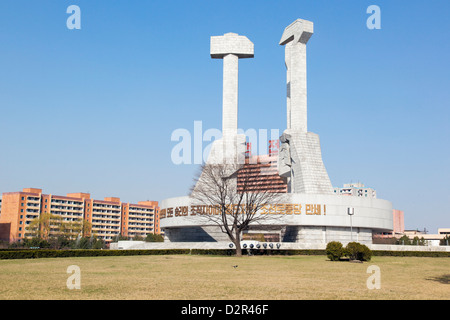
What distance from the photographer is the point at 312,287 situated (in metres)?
15.2

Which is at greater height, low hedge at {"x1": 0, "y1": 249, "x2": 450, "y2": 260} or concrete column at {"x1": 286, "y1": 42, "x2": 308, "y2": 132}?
concrete column at {"x1": 286, "y1": 42, "x2": 308, "y2": 132}

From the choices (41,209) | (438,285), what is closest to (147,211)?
(41,209)

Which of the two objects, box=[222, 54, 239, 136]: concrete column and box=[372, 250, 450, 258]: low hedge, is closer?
box=[372, 250, 450, 258]: low hedge

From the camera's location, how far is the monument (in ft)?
190

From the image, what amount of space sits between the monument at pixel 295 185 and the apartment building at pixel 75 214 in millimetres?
55654

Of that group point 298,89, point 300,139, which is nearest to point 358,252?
point 300,139

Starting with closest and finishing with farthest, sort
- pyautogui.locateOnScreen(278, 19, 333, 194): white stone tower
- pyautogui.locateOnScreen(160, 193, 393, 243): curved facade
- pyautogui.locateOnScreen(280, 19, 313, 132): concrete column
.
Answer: pyautogui.locateOnScreen(160, 193, 393, 243): curved facade → pyautogui.locateOnScreen(278, 19, 333, 194): white stone tower → pyautogui.locateOnScreen(280, 19, 313, 132): concrete column

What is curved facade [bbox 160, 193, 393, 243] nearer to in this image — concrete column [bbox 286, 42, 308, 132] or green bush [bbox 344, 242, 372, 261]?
concrete column [bbox 286, 42, 308, 132]

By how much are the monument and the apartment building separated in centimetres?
5565

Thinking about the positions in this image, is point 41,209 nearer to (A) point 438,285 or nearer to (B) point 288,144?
(B) point 288,144

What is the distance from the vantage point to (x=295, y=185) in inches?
2394

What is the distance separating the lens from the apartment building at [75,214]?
117m

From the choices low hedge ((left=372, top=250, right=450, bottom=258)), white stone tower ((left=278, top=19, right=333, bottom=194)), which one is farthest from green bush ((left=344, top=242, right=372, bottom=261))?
white stone tower ((left=278, top=19, right=333, bottom=194))
